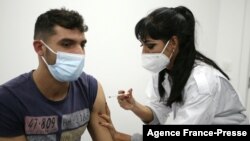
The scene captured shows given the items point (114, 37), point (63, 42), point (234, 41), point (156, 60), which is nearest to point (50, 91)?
point (63, 42)

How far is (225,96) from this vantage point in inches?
58.7

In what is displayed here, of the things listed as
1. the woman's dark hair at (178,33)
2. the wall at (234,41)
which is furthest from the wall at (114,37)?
the woman's dark hair at (178,33)

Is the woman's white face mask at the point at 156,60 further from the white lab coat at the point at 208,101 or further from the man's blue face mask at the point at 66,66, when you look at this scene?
the man's blue face mask at the point at 66,66

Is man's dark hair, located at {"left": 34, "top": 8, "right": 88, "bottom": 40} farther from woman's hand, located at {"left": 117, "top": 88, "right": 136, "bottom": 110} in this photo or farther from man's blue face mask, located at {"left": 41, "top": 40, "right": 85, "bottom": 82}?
woman's hand, located at {"left": 117, "top": 88, "right": 136, "bottom": 110}

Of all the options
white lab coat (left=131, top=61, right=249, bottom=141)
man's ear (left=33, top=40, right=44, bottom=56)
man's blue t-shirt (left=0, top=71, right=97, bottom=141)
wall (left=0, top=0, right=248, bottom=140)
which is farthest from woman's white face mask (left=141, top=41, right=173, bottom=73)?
wall (left=0, top=0, right=248, bottom=140)

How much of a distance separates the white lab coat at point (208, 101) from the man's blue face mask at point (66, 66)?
1.95ft

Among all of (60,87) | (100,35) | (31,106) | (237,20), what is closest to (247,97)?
(237,20)

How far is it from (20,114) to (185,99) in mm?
861

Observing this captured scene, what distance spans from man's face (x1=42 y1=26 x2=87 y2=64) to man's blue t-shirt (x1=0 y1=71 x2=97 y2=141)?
0.19 meters

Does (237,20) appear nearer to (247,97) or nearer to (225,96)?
(247,97)

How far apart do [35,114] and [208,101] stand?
0.87 m

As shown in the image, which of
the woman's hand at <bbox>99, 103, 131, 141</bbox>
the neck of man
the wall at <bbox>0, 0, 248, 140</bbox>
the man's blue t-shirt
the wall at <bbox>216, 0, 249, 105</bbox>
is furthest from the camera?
the wall at <bbox>216, 0, 249, 105</bbox>

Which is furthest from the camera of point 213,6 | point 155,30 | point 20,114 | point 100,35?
point 213,6

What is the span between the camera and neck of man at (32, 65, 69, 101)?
4.82 ft
